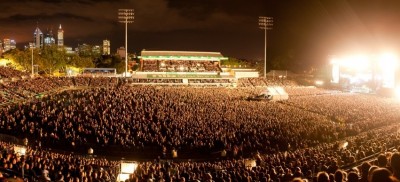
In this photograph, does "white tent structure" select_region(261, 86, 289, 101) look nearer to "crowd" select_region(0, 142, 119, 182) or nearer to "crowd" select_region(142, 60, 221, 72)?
"crowd" select_region(0, 142, 119, 182)

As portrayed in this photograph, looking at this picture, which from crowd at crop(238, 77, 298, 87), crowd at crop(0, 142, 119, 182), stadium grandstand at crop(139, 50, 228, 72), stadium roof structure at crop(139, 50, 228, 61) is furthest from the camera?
stadium roof structure at crop(139, 50, 228, 61)

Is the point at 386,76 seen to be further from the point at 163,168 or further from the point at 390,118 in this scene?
the point at 163,168

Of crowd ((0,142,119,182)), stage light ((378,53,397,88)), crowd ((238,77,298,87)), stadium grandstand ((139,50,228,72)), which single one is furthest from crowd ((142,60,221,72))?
crowd ((0,142,119,182))

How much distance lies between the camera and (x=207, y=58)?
7656 centimetres

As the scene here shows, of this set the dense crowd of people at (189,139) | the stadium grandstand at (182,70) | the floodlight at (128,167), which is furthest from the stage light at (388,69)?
the floodlight at (128,167)

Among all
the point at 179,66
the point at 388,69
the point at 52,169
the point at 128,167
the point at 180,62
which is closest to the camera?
the point at 52,169

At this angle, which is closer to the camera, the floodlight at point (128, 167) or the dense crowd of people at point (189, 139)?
the dense crowd of people at point (189, 139)

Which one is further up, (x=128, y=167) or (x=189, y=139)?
(x=189, y=139)

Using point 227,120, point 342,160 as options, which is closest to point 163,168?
point 342,160

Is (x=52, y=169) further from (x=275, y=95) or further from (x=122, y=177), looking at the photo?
(x=275, y=95)

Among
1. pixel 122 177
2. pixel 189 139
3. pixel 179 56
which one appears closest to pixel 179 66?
pixel 179 56

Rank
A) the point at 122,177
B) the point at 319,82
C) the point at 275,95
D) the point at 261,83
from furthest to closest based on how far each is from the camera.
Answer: the point at 319,82
the point at 261,83
the point at 275,95
the point at 122,177

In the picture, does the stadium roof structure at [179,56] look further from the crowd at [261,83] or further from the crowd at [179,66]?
the crowd at [261,83]

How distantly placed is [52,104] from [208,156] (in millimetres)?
17586
